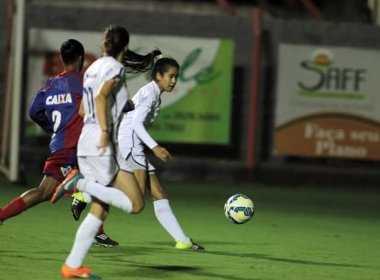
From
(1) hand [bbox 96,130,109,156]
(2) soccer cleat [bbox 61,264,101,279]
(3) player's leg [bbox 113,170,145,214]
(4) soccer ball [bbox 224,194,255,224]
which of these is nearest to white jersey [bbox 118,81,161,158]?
(4) soccer ball [bbox 224,194,255,224]

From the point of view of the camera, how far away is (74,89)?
9.53m

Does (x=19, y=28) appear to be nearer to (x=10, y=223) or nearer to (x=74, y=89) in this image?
(x=10, y=223)

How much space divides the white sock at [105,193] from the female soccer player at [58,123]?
1742 mm

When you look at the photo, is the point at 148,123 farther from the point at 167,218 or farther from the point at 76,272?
the point at 76,272

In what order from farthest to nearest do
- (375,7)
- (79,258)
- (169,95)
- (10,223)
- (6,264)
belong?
(375,7) < (169,95) < (10,223) < (6,264) < (79,258)

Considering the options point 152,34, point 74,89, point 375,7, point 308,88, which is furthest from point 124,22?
point 74,89

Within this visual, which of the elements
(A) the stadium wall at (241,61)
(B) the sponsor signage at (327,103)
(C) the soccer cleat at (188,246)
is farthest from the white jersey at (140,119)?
(B) the sponsor signage at (327,103)

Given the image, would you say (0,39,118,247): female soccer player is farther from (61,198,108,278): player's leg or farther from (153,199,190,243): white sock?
A: (61,198,108,278): player's leg

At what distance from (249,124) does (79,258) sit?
34.5ft

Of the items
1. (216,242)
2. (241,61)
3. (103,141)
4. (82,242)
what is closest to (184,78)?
(241,61)

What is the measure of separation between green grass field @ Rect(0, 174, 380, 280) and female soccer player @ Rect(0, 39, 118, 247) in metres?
0.43

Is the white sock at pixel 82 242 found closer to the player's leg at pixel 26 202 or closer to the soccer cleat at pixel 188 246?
the player's leg at pixel 26 202

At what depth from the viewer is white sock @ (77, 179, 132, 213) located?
7.84 meters

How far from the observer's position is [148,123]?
381 inches
